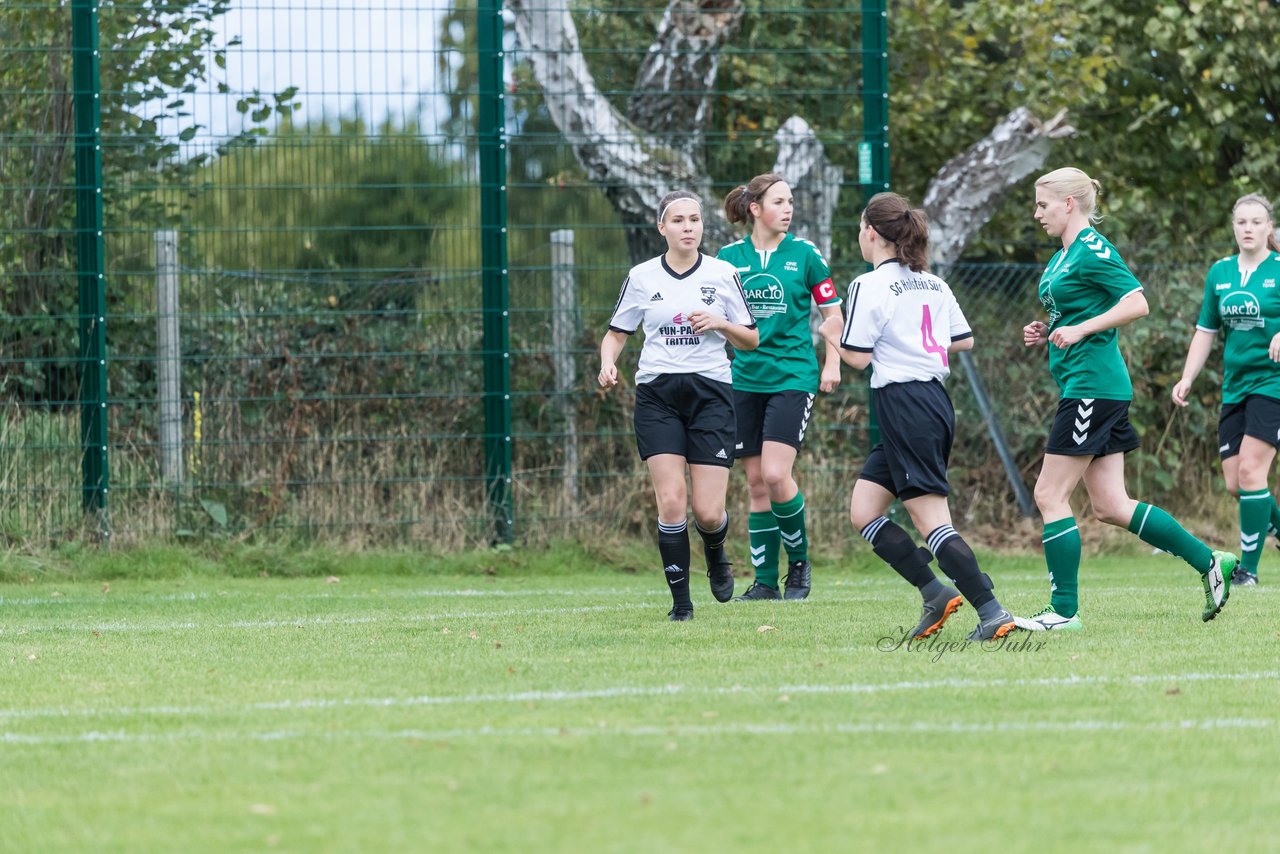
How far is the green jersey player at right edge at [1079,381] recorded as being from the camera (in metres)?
6.88

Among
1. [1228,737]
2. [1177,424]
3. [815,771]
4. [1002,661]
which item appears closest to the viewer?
[815,771]

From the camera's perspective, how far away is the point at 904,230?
263 inches

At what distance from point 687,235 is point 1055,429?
1783 millimetres

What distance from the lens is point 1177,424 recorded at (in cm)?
1235

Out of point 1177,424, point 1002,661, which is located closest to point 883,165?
point 1177,424

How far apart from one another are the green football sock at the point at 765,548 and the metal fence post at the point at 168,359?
397cm

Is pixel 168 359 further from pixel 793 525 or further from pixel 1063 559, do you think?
pixel 1063 559

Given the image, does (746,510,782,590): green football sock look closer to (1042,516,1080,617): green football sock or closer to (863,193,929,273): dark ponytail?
(1042,516,1080,617): green football sock

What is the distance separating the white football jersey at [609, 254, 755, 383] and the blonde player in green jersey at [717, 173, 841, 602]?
95 cm

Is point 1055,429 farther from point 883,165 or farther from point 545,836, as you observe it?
point 883,165

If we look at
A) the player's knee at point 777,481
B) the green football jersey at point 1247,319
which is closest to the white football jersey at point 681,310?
the player's knee at point 777,481

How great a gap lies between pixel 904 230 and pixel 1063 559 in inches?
59.6

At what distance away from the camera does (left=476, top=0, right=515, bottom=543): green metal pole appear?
11.1 meters

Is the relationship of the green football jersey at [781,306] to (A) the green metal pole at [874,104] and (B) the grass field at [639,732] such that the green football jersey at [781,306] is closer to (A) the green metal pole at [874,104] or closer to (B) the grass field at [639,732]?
(B) the grass field at [639,732]
